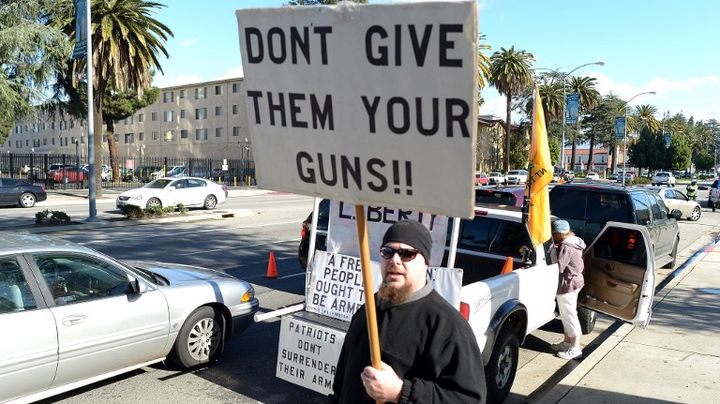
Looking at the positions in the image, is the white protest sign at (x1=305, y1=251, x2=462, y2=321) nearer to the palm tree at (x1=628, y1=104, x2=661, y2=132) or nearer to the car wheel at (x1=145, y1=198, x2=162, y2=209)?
the car wheel at (x1=145, y1=198, x2=162, y2=209)

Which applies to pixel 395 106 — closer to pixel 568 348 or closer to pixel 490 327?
pixel 490 327

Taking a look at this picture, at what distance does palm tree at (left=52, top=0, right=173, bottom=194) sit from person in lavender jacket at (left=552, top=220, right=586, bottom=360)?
27.7 meters

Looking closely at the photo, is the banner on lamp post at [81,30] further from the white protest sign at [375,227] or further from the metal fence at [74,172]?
the white protest sign at [375,227]

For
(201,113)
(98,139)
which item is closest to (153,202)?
(98,139)

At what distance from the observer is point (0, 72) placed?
21.3 m

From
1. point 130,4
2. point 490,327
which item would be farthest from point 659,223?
point 130,4

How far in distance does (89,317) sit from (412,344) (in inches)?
140

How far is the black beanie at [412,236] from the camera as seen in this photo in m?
2.41

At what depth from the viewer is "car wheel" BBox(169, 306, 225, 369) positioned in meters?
5.66

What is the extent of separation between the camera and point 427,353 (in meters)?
2.24

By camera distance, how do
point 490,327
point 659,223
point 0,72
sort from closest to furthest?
point 490,327, point 659,223, point 0,72

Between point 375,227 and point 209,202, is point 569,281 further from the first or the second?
point 209,202

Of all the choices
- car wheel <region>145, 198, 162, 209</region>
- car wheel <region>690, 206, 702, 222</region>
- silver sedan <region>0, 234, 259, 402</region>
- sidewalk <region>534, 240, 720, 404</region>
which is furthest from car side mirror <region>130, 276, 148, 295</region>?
car wheel <region>690, 206, 702, 222</region>

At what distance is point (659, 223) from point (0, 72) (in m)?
22.0
